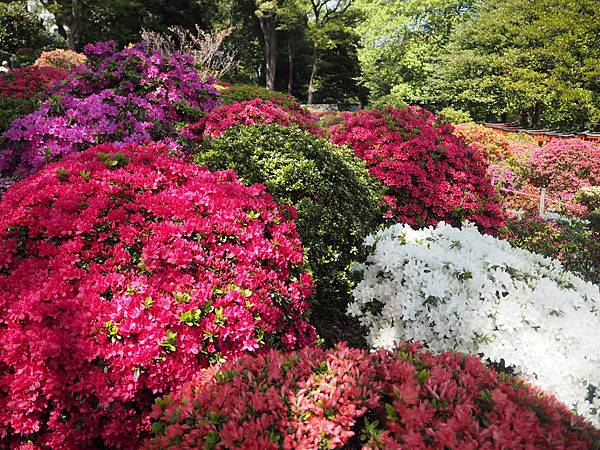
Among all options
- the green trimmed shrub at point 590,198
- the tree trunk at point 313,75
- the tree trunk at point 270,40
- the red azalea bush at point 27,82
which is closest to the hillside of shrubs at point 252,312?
the red azalea bush at point 27,82

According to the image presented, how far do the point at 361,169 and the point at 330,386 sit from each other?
3755 millimetres

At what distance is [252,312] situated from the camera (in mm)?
2455

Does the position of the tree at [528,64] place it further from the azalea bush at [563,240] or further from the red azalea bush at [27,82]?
the red azalea bush at [27,82]

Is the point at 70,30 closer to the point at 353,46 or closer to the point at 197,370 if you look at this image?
the point at 353,46

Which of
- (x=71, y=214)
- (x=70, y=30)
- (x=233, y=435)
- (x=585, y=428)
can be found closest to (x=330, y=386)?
(x=233, y=435)

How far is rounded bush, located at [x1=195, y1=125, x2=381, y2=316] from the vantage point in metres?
3.79

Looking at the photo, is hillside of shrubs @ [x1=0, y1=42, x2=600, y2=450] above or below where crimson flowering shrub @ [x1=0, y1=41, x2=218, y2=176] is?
below

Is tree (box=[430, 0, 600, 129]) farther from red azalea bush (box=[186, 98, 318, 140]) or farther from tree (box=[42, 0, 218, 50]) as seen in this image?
red azalea bush (box=[186, 98, 318, 140])

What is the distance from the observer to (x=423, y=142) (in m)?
5.60

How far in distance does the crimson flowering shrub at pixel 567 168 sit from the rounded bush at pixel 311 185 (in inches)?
355

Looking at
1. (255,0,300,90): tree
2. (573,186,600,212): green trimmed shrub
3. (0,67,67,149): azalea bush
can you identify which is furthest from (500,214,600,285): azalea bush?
(255,0,300,90): tree

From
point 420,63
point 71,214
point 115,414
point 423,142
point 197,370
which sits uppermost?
point 420,63

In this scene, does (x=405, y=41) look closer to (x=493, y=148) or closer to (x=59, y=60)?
(x=493, y=148)

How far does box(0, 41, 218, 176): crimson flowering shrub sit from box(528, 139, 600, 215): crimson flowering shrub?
940 centimetres
